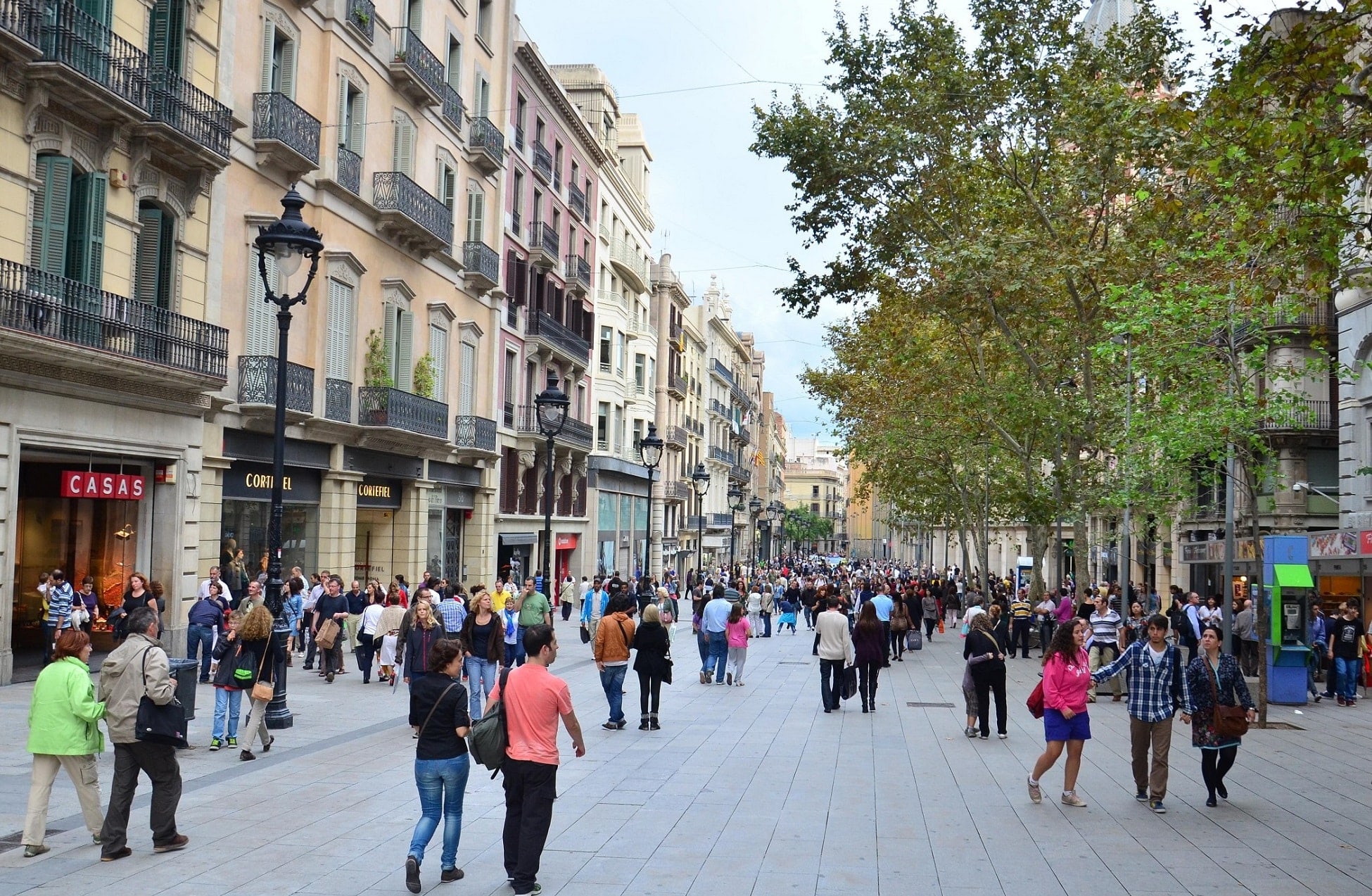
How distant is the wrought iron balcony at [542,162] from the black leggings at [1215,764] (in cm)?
3409

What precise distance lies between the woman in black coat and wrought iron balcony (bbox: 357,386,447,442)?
13.1 metres

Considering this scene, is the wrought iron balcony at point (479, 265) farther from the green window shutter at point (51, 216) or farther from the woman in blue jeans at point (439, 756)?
the woman in blue jeans at point (439, 756)

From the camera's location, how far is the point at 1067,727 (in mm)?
11211

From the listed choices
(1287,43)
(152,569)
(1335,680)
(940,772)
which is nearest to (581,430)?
(152,569)

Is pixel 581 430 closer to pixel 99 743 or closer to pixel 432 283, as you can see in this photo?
pixel 432 283

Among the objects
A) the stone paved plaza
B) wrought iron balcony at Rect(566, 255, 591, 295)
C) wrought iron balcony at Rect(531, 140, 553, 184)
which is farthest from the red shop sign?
wrought iron balcony at Rect(566, 255, 591, 295)

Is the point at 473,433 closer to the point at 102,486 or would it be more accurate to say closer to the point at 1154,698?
the point at 102,486

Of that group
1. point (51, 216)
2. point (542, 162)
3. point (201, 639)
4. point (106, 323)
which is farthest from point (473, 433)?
point (201, 639)

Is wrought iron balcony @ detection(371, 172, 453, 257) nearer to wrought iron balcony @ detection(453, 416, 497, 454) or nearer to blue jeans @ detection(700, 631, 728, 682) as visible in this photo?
wrought iron balcony @ detection(453, 416, 497, 454)

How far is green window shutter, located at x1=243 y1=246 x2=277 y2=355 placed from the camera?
76.5 ft

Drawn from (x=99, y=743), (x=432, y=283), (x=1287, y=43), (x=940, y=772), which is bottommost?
(x=940, y=772)

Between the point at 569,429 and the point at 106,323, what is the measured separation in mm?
27574

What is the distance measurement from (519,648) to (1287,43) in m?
13.8

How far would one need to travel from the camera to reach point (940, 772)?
12969mm
